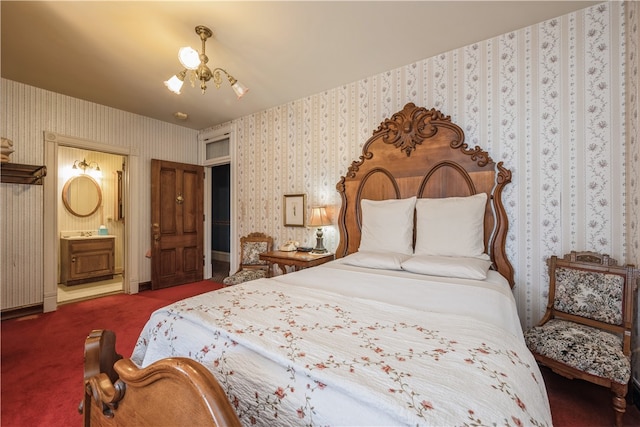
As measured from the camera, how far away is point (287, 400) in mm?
728

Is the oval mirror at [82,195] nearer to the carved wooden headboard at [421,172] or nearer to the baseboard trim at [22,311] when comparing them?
the baseboard trim at [22,311]

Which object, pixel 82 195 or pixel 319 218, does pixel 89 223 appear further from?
pixel 319 218

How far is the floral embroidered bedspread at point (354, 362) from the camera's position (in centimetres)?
65

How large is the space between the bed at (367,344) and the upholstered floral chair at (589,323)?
1.32 ft

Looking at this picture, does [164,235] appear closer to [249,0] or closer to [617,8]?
[249,0]

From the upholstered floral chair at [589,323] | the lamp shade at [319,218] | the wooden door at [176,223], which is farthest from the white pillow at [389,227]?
the wooden door at [176,223]

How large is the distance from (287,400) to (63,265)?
5603mm

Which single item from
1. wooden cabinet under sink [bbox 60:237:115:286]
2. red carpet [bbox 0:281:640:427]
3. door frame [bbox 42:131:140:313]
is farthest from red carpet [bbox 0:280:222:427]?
wooden cabinet under sink [bbox 60:237:115:286]

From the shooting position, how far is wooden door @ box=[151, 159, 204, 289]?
414 centimetres

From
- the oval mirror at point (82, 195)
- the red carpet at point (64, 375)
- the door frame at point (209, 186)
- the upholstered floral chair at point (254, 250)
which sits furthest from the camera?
the oval mirror at point (82, 195)

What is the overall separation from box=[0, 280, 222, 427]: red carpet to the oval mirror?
6.95ft

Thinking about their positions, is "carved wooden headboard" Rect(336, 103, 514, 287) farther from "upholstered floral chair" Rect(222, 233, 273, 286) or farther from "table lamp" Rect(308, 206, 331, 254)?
"upholstered floral chair" Rect(222, 233, 273, 286)

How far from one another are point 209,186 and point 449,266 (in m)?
4.33

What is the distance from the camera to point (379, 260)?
2178 mm
